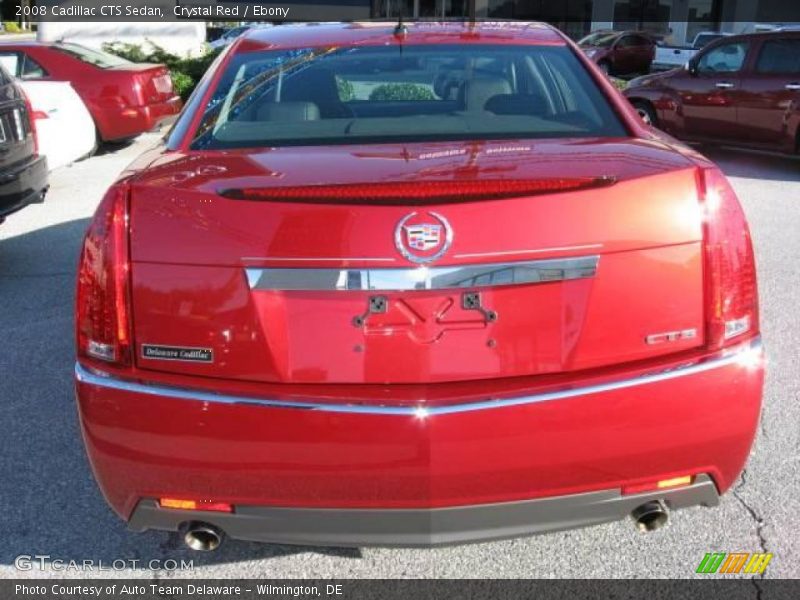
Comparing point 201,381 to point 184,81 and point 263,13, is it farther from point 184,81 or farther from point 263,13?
point 263,13

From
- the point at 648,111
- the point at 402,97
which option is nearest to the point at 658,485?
the point at 402,97

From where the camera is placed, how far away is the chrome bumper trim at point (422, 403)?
2.05m

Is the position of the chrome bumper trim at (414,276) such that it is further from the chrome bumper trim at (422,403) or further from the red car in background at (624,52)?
the red car in background at (624,52)

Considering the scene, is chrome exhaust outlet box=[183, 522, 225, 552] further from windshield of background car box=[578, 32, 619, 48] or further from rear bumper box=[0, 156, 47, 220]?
windshield of background car box=[578, 32, 619, 48]

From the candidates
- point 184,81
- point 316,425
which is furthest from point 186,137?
point 184,81

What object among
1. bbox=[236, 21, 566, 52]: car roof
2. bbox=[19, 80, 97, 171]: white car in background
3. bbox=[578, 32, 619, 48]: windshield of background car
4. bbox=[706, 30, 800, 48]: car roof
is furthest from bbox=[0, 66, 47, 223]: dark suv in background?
bbox=[578, 32, 619, 48]: windshield of background car

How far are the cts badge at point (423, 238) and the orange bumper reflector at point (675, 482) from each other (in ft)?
2.89

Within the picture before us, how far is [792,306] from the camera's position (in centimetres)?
509

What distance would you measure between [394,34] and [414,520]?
208 centimetres

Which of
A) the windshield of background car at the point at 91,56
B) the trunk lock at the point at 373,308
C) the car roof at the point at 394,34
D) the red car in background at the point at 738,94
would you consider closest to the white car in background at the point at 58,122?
the windshield of background car at the point at 91,56

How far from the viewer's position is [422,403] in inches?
81.0

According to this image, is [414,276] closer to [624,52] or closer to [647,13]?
[624,52]

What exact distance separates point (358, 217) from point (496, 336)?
0.46 m

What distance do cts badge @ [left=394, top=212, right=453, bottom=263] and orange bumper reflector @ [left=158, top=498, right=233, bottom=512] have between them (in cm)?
83
